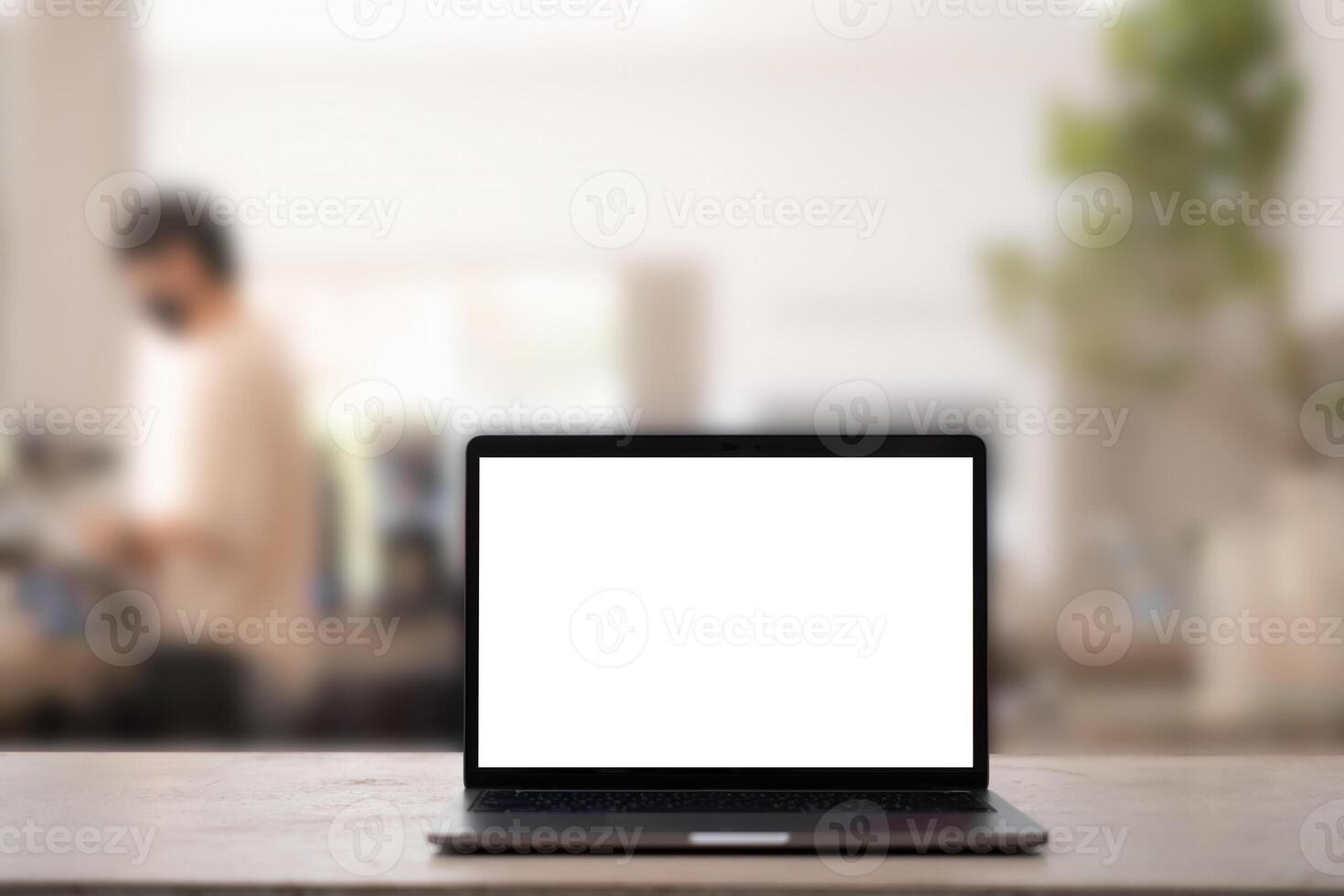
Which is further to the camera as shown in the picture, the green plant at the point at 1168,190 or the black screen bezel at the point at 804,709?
the green plant at the point at 1168,190

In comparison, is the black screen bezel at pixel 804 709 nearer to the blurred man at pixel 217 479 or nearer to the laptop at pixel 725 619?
the laptop at pixel 725 619

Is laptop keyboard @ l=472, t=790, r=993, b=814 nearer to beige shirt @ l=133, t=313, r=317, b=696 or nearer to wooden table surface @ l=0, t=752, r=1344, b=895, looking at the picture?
wooden table surface @ l=0, t=752, r=1344, b=895

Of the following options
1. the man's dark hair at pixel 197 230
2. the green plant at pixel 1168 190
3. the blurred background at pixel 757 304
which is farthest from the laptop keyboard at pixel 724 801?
the man's dark hair at pixel 197 230

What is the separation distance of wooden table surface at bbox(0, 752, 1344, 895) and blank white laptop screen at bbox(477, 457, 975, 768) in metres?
0.13

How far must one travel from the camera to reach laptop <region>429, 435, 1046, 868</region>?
94 cm

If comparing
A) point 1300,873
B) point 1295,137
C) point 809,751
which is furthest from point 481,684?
point 1295,137

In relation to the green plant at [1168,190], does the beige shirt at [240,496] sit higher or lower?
lower

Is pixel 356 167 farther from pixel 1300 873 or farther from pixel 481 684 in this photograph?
pixel 1300 873

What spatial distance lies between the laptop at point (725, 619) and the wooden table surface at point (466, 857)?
0.37ft

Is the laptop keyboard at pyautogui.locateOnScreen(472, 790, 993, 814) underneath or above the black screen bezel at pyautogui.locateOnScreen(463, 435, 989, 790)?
underneath

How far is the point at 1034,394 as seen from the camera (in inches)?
56.2

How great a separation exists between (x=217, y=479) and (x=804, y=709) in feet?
2.90

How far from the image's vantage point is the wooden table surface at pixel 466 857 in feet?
2.35

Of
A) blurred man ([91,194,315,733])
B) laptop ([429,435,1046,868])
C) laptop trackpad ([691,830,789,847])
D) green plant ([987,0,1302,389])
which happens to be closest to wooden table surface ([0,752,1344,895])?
laptop trackpad ([691,830,789,847])
